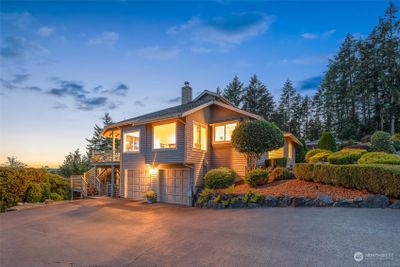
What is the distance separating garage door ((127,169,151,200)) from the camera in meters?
15.5

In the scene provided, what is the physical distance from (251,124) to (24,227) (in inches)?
436

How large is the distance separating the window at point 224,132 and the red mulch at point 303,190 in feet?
12.5

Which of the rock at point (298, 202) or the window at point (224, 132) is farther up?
the window at point (224, 132)

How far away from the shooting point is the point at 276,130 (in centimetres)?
1320

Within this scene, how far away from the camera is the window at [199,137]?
46.5 feet

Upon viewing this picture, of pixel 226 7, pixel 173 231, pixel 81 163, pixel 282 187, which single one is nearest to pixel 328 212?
pixel 282 187

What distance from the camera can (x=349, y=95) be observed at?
33469 millimetres

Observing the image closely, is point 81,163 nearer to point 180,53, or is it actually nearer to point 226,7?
point 180,53

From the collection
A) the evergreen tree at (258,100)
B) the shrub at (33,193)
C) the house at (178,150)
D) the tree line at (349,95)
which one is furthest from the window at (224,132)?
the evergreen tree at (258,100)

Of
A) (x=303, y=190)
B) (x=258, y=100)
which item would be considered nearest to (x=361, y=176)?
(x=303, y=190)

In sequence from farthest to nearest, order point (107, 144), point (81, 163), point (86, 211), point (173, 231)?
point (107, 144) < point (81, 163) < point (86, 211) < point (173, 231)

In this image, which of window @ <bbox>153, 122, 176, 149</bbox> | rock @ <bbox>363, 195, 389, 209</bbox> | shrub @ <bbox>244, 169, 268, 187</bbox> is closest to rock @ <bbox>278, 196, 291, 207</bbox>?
shrub @ <bbox>244, 169, 268, 187</bbox>

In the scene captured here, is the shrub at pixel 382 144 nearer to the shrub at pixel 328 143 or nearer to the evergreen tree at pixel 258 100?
the shrub at pixel 328 143

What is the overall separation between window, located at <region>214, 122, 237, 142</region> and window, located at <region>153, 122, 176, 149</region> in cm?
278
